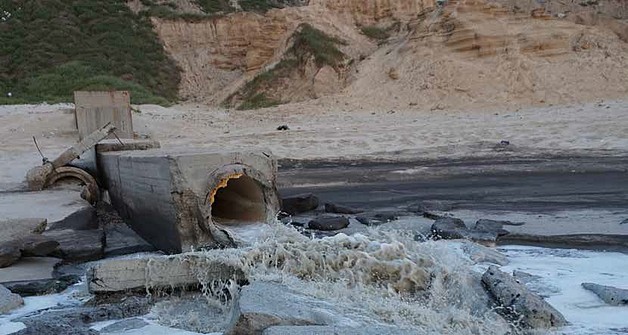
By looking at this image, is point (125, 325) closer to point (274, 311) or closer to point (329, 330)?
point (274, 311)

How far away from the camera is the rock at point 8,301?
5.59 metres

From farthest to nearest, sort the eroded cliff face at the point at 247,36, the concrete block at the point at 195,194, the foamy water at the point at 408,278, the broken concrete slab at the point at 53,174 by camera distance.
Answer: the eroded cliff face at the point at 247,36 < the broken concrete slab at the point at 53,174 < the concrete block at the point at 195,194 < the foamy water at the point at 408,278

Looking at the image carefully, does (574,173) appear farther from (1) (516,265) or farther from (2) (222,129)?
(2) (222,129)

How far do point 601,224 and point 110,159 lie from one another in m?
6.37

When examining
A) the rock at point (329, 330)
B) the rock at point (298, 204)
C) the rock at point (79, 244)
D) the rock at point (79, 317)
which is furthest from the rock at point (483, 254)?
the rock at point (79, 244)

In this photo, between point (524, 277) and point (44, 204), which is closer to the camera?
point (524, 277)

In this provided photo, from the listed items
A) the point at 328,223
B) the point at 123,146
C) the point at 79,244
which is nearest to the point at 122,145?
the point at 123,146

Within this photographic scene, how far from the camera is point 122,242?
823 centimetres

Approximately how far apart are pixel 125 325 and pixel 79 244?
2.65m

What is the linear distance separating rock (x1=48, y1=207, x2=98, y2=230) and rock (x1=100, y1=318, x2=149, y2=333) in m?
3.58

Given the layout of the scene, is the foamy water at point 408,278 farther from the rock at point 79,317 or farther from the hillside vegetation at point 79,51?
the hillside vegetation at point 79,51

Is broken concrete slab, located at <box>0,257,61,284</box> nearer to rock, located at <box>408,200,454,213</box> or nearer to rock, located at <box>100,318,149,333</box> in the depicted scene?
rock, located at <box>100,318,149,333</box>

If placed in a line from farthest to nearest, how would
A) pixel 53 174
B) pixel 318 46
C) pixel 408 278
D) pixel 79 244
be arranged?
pixel 318 46 → pixel 53 174 → pixel 79 244 → pixel 408 278

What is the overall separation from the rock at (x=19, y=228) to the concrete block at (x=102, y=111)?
8.64 meters
